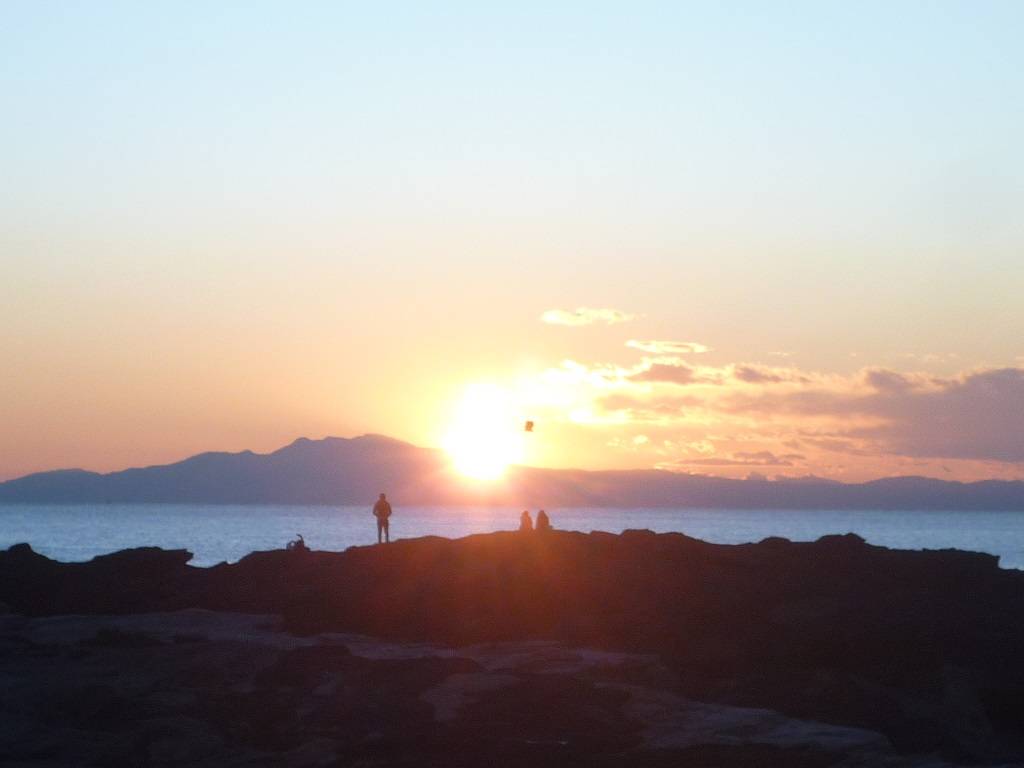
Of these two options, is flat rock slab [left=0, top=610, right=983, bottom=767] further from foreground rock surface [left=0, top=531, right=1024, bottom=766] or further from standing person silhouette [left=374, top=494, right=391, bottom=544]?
standing person silhouette [left=374, top=494, right=391, bottom=544]

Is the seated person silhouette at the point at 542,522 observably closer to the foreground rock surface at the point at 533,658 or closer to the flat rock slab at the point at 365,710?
the foreground rock surface at the point at 533,658

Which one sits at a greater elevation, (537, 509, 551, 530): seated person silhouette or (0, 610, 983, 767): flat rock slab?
(537, 509, 551, 530): seated person silhouette

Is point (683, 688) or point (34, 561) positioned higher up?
point (34, 561)

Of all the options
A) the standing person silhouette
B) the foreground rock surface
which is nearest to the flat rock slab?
the foreground rock surface

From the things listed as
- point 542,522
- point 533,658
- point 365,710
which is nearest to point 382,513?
point 542,522

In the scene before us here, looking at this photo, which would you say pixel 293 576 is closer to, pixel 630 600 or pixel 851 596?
pixel 630 600

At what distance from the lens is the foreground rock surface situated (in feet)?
63.0

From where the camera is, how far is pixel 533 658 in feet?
81.5

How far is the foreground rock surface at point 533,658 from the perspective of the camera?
63.0 feet

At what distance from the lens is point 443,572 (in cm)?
3200

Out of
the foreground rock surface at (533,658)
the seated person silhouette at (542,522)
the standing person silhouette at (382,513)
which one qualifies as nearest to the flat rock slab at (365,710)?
the foreground rock surface at (533,658)

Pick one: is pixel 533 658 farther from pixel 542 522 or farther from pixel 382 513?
pixel 382 513

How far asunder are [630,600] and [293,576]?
9730mm

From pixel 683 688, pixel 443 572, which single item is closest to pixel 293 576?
pixel 443 572
